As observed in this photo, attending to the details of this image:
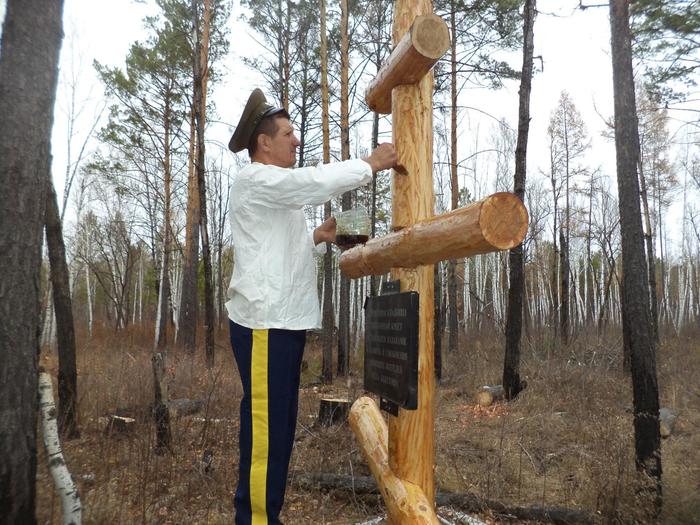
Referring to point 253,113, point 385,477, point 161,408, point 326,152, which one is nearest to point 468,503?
point 385,477

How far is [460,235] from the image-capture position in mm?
1783

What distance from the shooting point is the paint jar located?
244cm

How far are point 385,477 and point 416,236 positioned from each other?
1.18 m

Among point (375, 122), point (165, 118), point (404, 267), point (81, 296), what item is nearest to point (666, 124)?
point (375, 122)

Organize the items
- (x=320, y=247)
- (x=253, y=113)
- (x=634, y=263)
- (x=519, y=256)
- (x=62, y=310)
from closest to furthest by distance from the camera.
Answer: (x=253, y=113) < (x=320, y=247) < (x=634, y=263) < (x=62, y=310) < (x=519, y=256)

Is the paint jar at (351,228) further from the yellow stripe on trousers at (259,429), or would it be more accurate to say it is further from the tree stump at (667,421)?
the tree stump at (667,421)

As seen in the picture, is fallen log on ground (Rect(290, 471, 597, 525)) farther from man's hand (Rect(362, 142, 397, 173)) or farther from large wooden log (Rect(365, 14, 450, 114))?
large wooden log (Rect(365, 14, 450, 114))

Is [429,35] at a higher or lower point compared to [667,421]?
higher

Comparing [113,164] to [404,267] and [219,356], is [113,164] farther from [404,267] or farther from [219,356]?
[404,267]

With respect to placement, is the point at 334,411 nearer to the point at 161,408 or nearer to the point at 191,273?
the point at 161,408

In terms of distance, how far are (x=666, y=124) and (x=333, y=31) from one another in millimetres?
17944

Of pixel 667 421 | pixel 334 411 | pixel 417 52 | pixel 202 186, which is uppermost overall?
pixel 202 186

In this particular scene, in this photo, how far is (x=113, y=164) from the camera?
16.1m

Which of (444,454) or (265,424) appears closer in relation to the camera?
(265,424)
